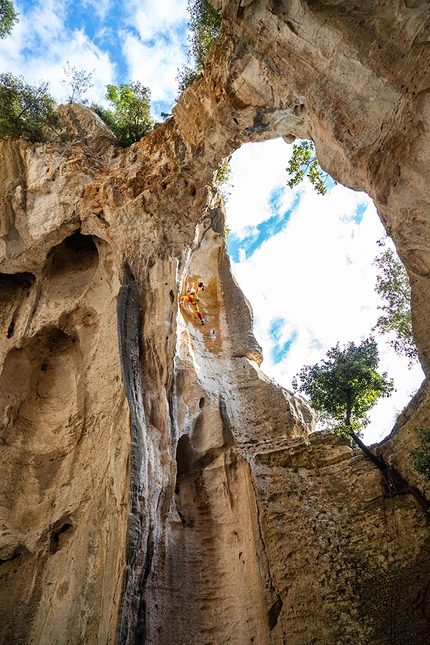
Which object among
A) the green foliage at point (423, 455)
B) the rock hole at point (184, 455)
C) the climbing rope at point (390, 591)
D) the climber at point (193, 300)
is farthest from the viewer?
the climber at point (193, 300)

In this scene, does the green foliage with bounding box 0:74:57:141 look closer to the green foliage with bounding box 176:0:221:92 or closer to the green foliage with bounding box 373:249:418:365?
the green foliage with bounding box 176:0:221:92

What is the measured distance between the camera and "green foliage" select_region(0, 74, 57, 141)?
45.0 feet

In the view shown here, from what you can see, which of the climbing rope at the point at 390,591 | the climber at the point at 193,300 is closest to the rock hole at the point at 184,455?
the climbing rope at the point at 390,591

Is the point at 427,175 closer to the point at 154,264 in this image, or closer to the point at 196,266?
the point at 154,264

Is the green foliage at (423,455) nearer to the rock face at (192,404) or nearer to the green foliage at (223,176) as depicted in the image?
the rock face at (192,404)

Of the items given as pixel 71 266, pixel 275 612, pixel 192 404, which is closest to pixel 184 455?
pixel 192 404

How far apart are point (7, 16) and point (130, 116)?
5025mm

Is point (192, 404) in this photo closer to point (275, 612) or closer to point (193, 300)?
point (193, 300)

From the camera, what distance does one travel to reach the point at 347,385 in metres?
13.9

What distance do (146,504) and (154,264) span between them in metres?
5.75

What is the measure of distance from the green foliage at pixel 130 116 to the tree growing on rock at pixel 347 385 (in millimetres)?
9620

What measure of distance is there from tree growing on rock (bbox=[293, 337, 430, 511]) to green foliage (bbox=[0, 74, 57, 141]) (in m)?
11.7

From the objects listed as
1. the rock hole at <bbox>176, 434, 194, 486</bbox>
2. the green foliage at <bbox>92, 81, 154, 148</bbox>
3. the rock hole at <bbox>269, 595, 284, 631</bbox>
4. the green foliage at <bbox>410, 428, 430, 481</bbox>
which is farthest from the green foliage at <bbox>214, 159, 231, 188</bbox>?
the rock hole at <bbox>269, 595, 284, 631</bbox>

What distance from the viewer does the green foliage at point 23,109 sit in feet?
45.0
